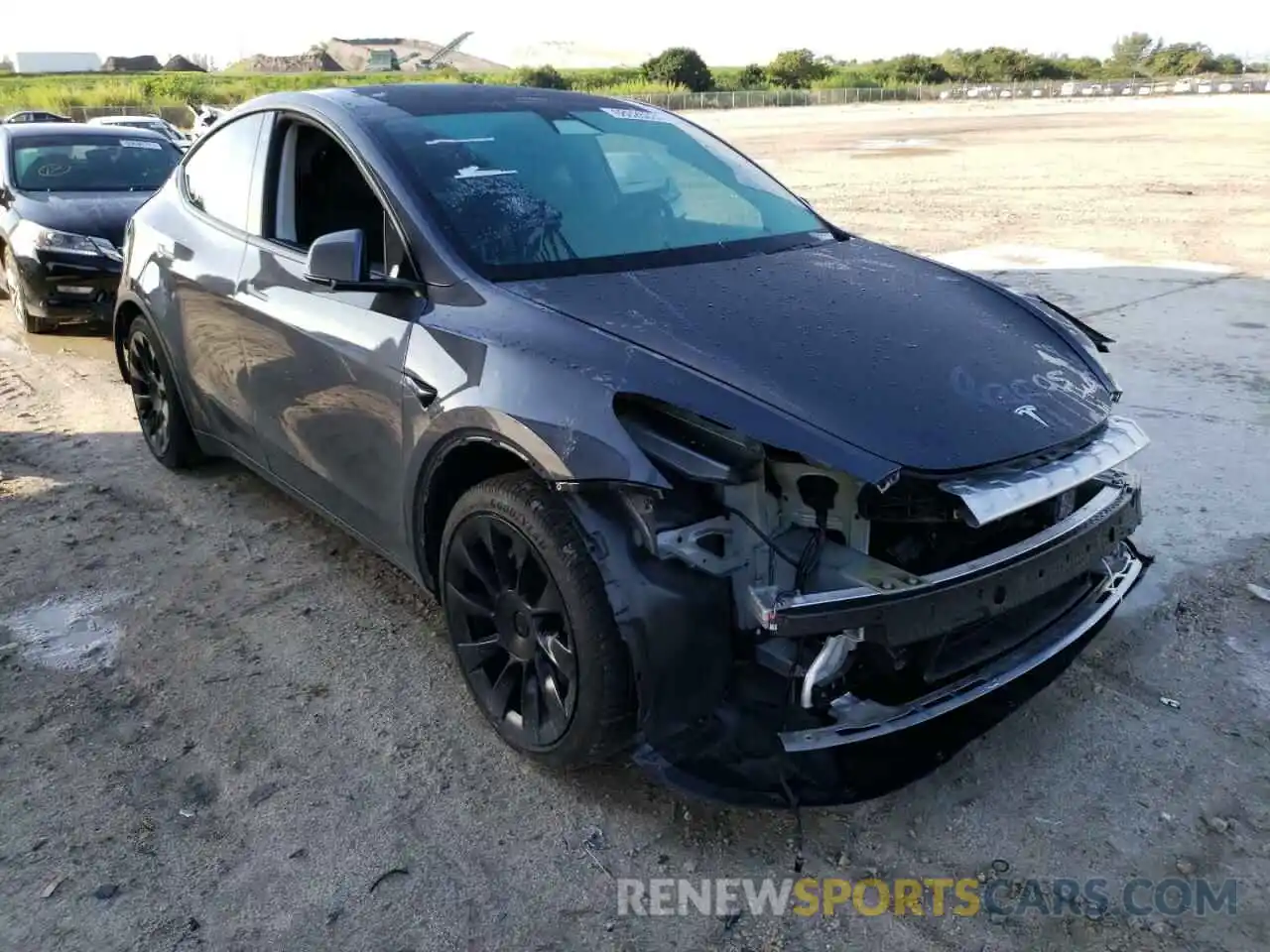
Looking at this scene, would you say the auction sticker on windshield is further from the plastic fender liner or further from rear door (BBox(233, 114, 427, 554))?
the plastic fender liner

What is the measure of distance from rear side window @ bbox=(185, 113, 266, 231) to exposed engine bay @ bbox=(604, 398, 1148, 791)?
7.69ft

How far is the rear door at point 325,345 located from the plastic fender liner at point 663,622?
0.95m

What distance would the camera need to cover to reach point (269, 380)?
3789 mm

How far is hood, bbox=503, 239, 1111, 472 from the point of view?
246 centimetres

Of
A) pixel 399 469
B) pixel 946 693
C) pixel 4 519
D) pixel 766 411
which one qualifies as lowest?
pixel 4 519

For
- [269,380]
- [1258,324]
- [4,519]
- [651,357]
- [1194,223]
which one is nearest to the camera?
[651,357]

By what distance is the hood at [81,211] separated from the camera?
8.03m

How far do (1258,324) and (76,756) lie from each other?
7.63 meters

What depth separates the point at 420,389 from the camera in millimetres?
2975

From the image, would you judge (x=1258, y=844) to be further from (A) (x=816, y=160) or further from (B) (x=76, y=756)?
(A) (x=816, y=160)

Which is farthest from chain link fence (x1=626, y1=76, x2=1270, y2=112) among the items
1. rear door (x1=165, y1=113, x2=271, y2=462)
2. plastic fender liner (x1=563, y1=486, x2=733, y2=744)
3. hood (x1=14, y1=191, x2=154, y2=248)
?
plastic fender liner (x1=563, y1=486, x2=733, y2=744)

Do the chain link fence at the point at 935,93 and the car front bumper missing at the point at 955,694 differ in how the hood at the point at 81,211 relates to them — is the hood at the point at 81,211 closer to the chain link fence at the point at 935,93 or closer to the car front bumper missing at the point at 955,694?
the car front bumper missing at the point at 955,694

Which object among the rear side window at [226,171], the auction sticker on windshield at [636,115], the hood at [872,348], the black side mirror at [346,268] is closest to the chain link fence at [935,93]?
the rear side window at [226,171]


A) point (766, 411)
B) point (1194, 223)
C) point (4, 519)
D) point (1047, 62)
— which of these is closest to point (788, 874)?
point (766, 411)
